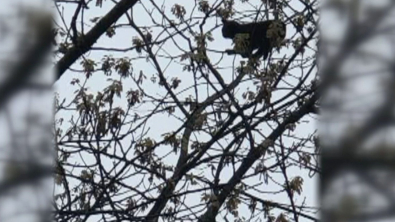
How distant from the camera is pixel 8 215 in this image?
65cm

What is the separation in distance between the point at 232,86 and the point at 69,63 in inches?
52.4

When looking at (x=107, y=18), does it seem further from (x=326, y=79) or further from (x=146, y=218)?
(x=326, y=79)

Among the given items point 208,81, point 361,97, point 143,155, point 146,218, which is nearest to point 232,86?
point 208,81

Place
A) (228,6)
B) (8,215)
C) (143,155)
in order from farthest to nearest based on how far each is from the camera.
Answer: (228,6) < (143,155) < (8,215)

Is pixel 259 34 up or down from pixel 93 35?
up

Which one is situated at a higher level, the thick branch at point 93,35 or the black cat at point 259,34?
the black cat at point 259,34

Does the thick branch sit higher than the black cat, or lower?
lower

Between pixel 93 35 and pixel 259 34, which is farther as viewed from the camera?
pixel 259 34

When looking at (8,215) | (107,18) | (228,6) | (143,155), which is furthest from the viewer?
(228,6)

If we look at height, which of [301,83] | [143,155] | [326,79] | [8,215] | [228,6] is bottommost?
[8,215]

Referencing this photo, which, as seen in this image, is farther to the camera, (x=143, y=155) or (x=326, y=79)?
(x=143, y=155)

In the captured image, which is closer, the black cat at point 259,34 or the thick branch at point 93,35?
the thick branch at point 93,35

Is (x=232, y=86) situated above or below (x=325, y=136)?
above

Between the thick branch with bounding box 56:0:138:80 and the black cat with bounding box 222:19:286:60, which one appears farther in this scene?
the black cat with bounding box 222:19:286:60
